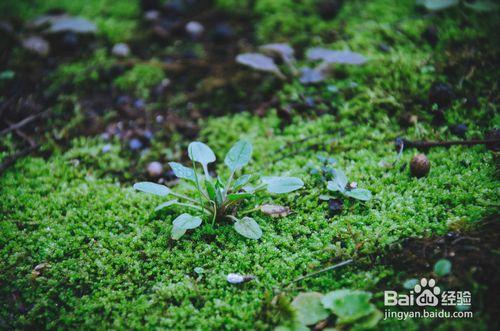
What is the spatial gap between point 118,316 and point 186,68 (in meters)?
2.56

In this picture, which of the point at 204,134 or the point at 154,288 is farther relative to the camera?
the point at 204,134

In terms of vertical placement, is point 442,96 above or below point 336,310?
above

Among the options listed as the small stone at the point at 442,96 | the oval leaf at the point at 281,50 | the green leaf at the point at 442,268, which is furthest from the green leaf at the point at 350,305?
the oval leaf at the point at 281,50

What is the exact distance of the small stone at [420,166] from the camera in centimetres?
211

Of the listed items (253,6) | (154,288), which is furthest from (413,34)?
(154,288)

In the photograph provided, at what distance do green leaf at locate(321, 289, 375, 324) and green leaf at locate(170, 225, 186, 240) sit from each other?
0.87m

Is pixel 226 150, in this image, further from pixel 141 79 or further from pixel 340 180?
pixel 141 79

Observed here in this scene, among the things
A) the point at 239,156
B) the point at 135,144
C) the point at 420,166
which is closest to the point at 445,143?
the point at 420,166

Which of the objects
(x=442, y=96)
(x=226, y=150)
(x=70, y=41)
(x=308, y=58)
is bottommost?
(x=226, y=150)

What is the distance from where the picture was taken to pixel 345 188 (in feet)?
6.79

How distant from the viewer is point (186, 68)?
11.3 ft

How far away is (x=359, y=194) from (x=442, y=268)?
61cm

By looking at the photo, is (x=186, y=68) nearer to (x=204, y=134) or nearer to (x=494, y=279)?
(x=204, y=134)

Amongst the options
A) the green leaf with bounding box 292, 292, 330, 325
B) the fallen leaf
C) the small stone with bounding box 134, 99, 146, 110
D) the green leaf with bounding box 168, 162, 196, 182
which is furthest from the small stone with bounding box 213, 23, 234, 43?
the green leaf with bounding box 292, 292, 330, 325
